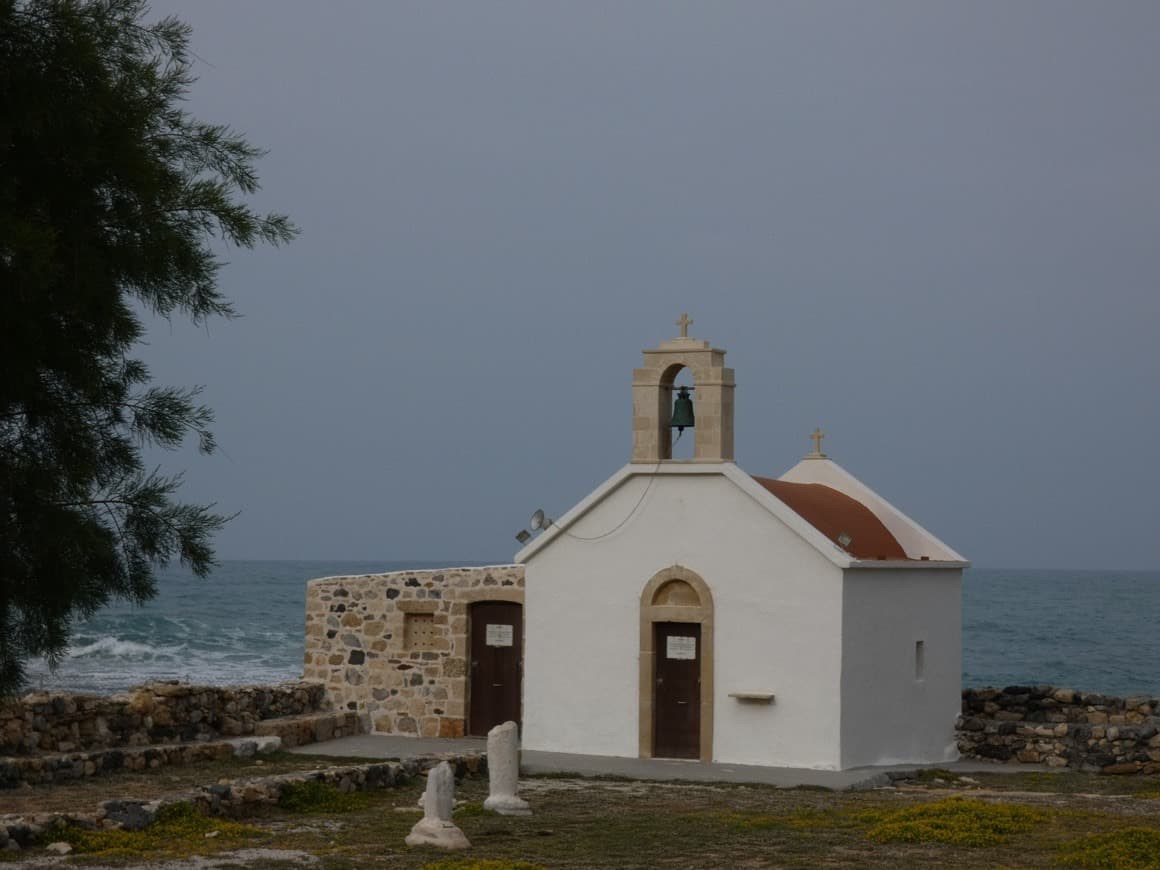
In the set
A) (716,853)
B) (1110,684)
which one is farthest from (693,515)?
(1110,684)

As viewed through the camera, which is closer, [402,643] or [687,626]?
[687,626]

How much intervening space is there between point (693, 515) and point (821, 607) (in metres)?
2.16

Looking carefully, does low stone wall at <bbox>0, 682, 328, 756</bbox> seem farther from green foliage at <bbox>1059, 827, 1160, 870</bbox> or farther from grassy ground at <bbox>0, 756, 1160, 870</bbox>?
green foliage at <bbox>1059, 827, 1160, 870</bbox>

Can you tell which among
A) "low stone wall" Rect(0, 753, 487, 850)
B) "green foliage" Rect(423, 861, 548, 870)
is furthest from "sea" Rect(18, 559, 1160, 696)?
"green foliage" Rect(423, 861, 548, 870)

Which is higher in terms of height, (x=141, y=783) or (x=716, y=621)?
(x=716, y=621)

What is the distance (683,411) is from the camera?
896 inches

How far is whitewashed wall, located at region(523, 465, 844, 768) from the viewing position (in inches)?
840

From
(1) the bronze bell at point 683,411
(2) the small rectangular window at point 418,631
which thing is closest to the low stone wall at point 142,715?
(2) the small rectangular window at point 418,631

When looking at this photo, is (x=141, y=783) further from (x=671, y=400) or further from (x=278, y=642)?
(x=278, y=642)

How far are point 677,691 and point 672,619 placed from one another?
0.95 metres

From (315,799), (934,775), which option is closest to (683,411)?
(934,775)

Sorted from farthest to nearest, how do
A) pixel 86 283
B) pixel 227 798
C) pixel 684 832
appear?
pixel 227 798 → pixel 684 832 → pixel 86 283

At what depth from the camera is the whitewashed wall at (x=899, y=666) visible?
21.4 meters

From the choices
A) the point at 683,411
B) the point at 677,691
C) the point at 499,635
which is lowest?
the point at 677,691
